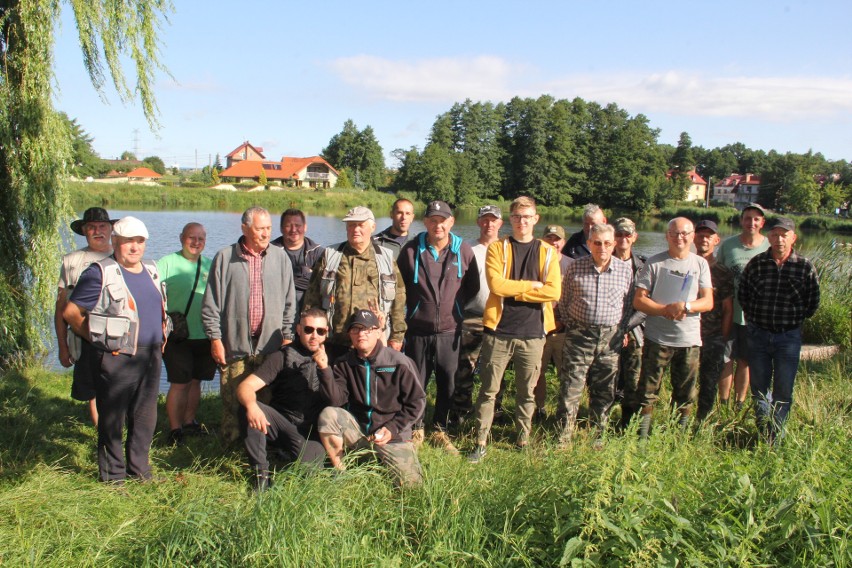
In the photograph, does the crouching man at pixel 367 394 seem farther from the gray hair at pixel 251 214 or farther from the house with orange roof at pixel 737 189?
the house with orange roof at pixel 737 189

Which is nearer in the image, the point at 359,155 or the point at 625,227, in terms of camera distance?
the point at 625,227

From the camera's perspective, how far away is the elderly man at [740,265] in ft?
16.9

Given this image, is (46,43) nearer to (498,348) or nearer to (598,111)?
(498,348)

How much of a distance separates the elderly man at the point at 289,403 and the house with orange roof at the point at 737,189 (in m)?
91.7

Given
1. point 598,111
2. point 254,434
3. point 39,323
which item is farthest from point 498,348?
point 598,111

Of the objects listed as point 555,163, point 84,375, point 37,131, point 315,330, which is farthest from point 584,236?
point 555,163

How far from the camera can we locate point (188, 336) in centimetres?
486

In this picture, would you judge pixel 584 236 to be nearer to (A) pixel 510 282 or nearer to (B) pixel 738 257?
(B) pixel 738 257

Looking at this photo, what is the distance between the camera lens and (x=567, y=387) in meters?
4.69

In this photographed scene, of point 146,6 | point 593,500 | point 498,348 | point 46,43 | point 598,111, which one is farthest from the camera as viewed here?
point 598,111

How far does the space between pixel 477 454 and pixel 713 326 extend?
2.14 metres

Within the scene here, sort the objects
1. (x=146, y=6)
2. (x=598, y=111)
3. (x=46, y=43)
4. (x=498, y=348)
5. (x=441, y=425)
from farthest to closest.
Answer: (x=598, y=111), (x=146, y=6), (x=46, y=43), (x=441, y=425), (x=498, y=348)

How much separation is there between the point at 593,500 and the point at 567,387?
1.93 metres

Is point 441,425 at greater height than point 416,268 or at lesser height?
lesser
